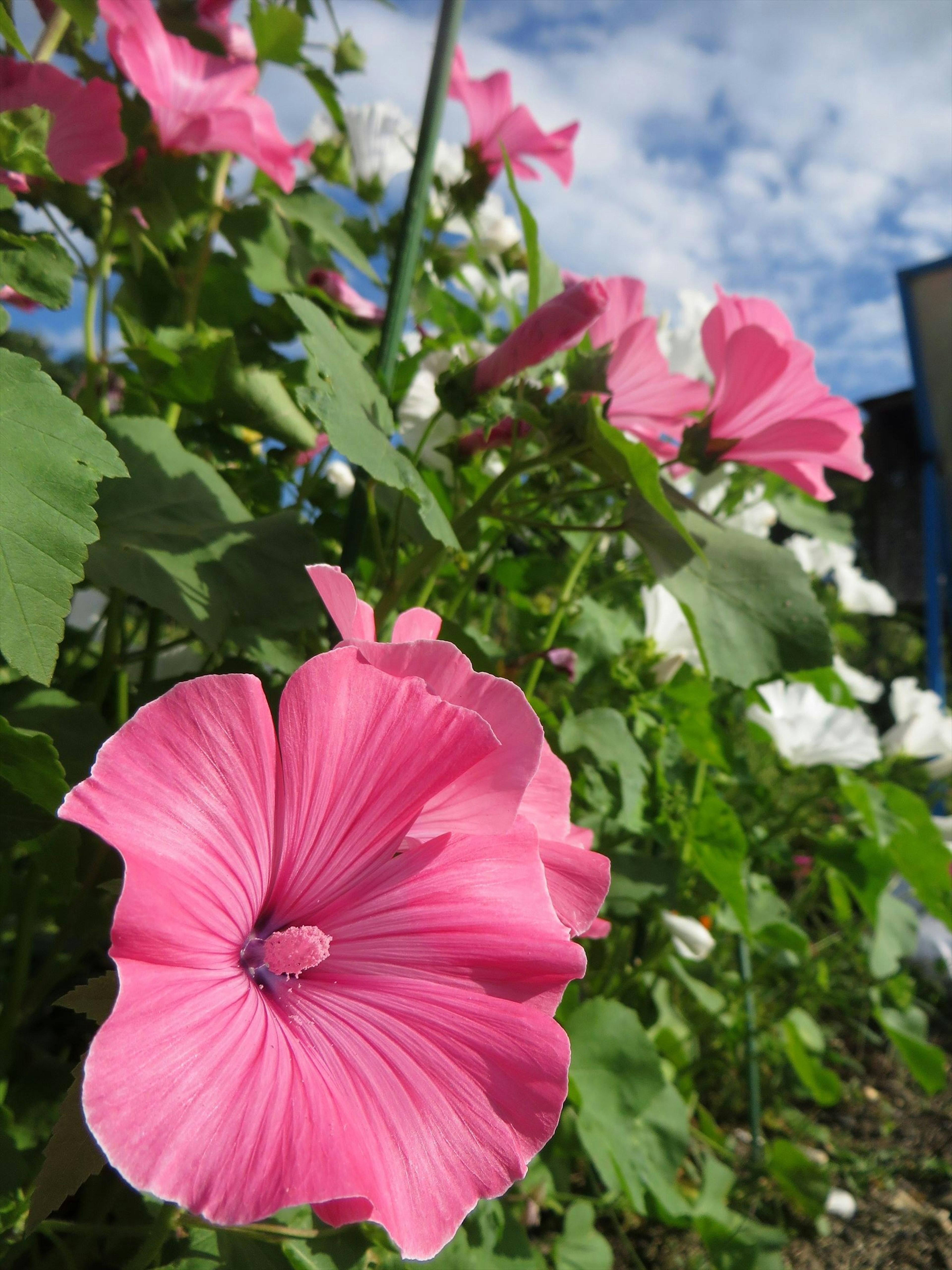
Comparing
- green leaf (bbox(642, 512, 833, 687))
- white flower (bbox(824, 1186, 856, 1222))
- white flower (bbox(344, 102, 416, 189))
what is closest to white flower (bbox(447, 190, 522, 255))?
white flower (bbox(344, 102, 416, 189))

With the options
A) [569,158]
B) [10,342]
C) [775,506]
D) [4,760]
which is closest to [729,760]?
[775,506]

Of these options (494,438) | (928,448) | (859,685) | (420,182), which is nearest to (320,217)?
(420,182)

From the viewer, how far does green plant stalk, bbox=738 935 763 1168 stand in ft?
3.78

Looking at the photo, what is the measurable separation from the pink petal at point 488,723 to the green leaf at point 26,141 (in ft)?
1.18

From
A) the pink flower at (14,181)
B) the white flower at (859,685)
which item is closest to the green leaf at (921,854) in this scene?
the white flower at (859,685)

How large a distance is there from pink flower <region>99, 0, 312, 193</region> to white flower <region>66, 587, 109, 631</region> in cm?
42

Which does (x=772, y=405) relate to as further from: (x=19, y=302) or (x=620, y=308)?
(x=19, y=302)

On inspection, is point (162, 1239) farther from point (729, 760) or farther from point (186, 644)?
point (729, 760)

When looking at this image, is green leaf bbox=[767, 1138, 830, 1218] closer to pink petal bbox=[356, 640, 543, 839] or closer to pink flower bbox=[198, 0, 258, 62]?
pink petal bbox=[356, 640, 543, 839]

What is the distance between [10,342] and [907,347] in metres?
2.26

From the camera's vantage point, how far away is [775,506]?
1.19 meters

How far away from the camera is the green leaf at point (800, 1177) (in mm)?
1140

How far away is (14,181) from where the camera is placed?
531 mm

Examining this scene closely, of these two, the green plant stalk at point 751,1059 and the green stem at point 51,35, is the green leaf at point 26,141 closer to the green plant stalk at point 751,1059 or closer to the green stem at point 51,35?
the green stem at point 51,35
